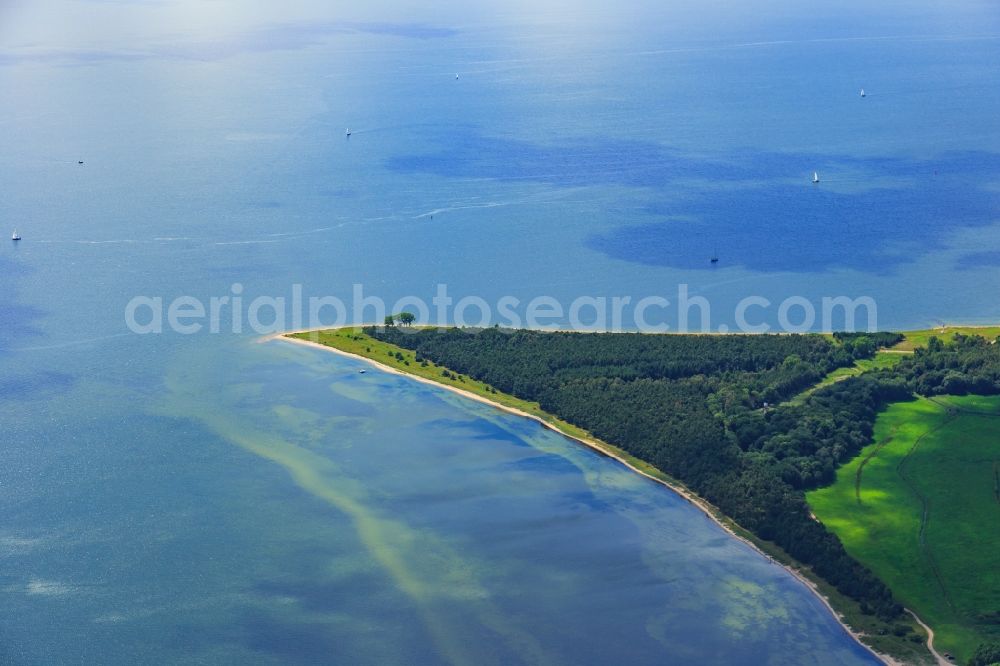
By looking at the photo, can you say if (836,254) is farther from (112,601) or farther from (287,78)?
(287,78)

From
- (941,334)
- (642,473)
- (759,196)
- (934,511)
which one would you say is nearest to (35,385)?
(642,473)

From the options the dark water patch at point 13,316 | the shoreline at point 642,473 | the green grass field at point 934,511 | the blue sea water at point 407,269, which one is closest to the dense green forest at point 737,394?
the shoreline at point 642,473

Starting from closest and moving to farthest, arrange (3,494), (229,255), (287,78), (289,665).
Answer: (289,665) → (3,494) → (229,255) → (287,78)

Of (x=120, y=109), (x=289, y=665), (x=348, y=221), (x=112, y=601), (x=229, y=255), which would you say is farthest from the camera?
(x=120, y=109)

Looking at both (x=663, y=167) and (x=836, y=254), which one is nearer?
(x=836, y=254)

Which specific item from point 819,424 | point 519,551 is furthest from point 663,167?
point 519,551

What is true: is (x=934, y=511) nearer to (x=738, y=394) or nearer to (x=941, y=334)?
(x=738, y=394)

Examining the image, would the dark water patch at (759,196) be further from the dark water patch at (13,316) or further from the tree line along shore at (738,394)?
the dark water patch at (13,316)
